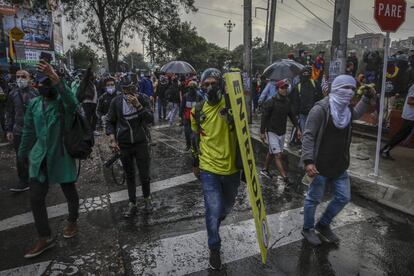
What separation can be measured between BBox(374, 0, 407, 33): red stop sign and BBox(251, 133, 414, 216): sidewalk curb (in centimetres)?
260

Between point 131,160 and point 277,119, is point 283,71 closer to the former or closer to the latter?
point 277,119

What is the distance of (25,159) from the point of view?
3861 mm

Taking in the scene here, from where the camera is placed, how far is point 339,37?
21.3 feet

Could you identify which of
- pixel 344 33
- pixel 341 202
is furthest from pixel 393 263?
pixel 344 33

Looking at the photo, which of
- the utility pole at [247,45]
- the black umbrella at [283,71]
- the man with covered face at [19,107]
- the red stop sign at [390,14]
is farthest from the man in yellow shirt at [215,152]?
the utility pole at [247,45]

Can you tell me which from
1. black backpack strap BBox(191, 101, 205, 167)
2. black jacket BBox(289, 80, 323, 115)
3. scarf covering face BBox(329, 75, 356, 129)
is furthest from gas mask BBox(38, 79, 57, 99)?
black jacket BBox(289, 80, 323, 115)

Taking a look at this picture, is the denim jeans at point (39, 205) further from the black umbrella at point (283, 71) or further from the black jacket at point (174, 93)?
the black jacket at point (174, 93)

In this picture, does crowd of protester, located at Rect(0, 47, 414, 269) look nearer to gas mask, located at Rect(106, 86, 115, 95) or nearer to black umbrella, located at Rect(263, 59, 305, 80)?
black umbrella, located at Rect(263, 59, 305, 80)

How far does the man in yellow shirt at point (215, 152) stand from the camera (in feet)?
10.7

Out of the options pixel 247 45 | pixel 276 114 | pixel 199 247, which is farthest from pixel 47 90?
pixel 247 45

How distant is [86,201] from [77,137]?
183 cm

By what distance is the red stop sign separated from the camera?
582cm

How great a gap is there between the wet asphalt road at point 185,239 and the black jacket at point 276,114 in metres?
1.00

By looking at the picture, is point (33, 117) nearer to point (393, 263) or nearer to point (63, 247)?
point (63, 247)
